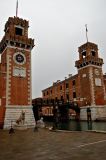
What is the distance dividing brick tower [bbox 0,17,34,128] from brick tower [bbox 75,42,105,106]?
19.0m

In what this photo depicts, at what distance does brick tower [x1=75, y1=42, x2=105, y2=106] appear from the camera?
4434cm

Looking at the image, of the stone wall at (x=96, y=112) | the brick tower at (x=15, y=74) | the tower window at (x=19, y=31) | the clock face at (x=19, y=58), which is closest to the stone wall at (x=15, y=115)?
the brick tower at (x=15, y=74)

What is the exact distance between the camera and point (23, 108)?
27672 mm

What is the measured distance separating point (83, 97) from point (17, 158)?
39217mm

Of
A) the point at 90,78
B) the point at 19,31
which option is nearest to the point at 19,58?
the point at 19,31

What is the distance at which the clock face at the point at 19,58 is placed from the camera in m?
29.2

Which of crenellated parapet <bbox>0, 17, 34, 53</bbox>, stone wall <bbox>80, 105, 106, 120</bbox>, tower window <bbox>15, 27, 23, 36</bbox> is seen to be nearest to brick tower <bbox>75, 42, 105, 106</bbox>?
stone wall <bbox>80, 105, 106, 120</bbox>

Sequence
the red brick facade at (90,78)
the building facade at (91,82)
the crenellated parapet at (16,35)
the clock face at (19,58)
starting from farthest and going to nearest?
the red brick facade at (90,78) → the building facade at (91,82) → the crenellated parapet at (16,35) → the clock face at (19,58)

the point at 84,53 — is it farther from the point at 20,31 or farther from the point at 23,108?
the point at 23,108

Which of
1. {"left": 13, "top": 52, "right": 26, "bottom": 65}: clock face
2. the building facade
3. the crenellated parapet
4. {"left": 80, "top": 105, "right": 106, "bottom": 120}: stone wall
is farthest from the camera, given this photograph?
the building facade

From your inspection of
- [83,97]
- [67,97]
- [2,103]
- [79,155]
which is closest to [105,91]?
[83,97]

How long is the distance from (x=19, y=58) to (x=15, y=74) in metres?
2.89

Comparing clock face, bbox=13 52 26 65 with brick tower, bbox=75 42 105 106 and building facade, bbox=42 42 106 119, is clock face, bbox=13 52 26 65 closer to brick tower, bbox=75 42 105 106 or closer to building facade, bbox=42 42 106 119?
building facade, bbox=42 42 106 119

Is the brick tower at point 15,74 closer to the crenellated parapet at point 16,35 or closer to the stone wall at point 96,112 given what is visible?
the crenellated parapet at point 16,35
